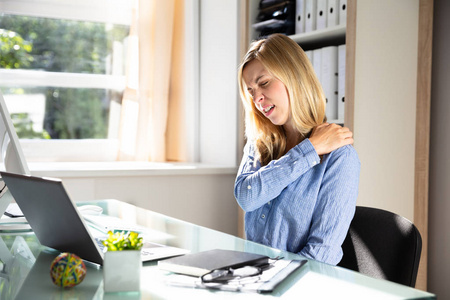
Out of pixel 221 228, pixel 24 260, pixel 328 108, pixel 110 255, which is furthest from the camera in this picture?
pixel 221 228

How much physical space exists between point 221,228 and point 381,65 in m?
1.29

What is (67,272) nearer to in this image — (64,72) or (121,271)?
(121,271)

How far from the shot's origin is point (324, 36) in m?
2.58

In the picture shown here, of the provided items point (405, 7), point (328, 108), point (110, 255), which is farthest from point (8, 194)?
point (405, 7)

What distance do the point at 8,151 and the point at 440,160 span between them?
1.77 m

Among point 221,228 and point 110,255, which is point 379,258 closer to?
point 110,255

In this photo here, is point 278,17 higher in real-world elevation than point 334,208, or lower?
higher

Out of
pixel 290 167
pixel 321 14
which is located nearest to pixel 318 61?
pixel 321 14

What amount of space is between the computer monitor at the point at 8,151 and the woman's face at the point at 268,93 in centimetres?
64

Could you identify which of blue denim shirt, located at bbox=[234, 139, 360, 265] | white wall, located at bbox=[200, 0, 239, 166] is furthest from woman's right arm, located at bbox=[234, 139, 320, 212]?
white wall, located at bbox=[200, 0, 239, 166]

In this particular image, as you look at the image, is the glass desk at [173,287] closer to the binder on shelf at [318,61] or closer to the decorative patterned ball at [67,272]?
the decorative patterned ball at [67,272]

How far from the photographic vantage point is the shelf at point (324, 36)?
2.45 meters

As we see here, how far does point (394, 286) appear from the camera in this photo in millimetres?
894

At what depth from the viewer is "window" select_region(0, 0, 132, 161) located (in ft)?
10.4
